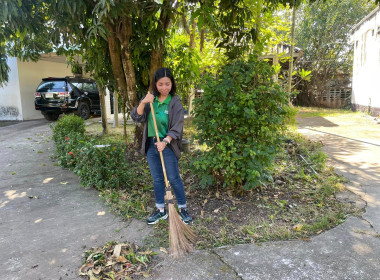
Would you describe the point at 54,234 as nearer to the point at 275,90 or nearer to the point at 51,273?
the point at 51,273

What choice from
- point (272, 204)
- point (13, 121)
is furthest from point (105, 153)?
point (13, 121)

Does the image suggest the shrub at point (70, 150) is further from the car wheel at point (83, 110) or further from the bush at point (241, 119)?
the car wheel at point (83, 110)

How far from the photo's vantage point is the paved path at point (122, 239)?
2.48m

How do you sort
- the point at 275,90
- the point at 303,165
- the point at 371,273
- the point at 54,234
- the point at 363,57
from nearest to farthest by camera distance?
the point at 371,273, the point at 54,234, the point at 275,90, the point at 303,165, the point at 363,57

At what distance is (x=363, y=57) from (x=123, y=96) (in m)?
13.9

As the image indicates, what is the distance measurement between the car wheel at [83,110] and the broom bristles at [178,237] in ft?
32.5

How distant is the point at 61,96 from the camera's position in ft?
36.3

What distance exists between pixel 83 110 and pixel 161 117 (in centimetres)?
976

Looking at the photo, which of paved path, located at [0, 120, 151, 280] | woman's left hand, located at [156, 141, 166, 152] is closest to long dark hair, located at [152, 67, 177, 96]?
woman's left hand, located at [156, 141, 166, 152]

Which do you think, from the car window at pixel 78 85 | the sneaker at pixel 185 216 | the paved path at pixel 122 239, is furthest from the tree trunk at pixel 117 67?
the car window at pixel 78 85

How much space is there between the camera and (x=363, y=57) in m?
14.8

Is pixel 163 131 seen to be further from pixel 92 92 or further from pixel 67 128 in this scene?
pixel 92 92

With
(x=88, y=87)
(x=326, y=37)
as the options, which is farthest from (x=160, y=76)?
(x=326, y=37)

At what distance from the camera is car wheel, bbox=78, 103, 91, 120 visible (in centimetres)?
1175
